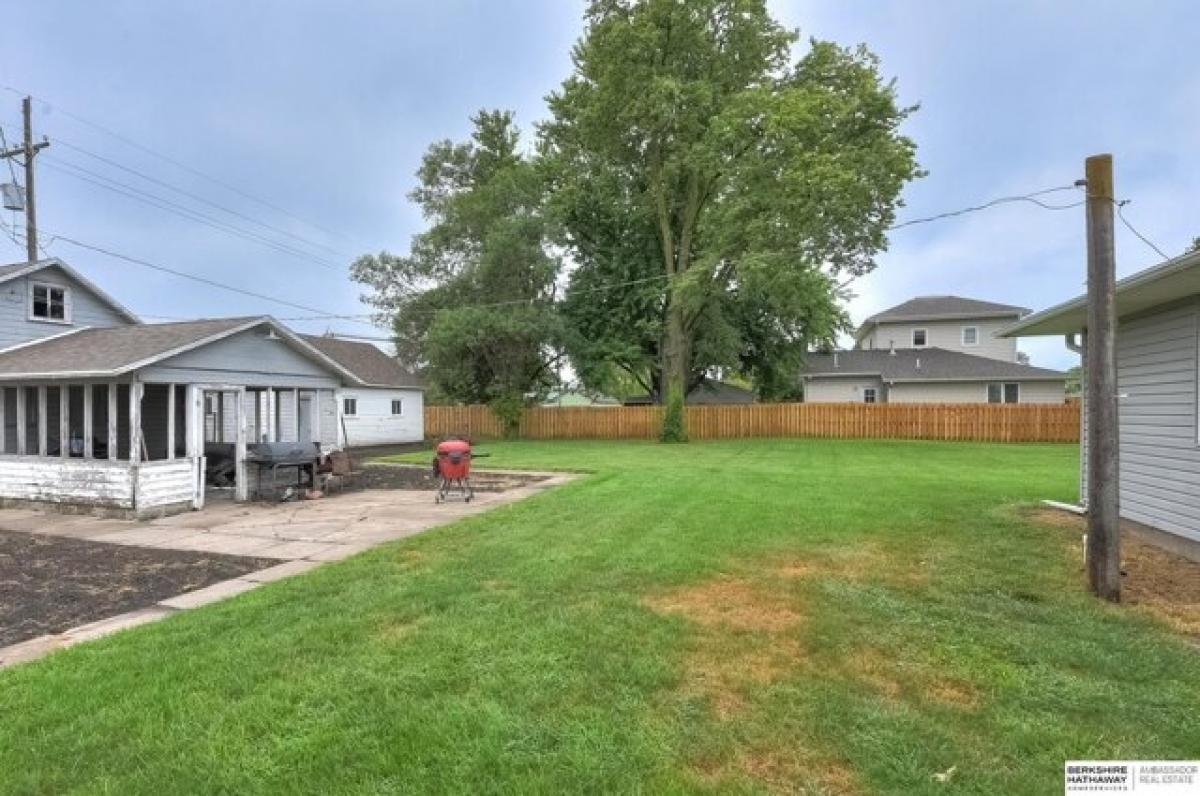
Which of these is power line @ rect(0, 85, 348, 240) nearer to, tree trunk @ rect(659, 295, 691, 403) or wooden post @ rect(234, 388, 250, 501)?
wooden post @ rect(234, 388, 250, 501)

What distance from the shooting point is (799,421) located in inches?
1013

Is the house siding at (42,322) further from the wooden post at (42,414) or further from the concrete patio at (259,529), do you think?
the concrete patio at (259,529)

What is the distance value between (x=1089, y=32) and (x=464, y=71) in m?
13.8

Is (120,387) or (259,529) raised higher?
(120,387)

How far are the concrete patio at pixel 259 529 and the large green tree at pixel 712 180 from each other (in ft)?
47.8

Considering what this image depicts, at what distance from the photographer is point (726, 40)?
24172 mm

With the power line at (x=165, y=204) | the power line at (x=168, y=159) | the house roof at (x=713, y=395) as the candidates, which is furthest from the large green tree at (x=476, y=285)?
the house roof at (x=713, y=395)

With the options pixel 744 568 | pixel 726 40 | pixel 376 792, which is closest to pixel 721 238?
pixel 726 40

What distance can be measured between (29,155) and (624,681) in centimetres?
2123

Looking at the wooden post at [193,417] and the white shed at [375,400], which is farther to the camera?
the white shed at [375,400]

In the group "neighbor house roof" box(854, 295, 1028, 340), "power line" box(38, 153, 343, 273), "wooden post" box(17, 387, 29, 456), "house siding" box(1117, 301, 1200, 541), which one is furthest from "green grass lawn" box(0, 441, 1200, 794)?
"neighbor house roof" box(854, 295, 1028, 340)

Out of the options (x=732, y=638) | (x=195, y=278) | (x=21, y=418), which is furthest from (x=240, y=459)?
(x=195, y=278)

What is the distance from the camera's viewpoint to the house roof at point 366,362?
83.5ft

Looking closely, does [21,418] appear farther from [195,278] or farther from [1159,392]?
[1159,392]
